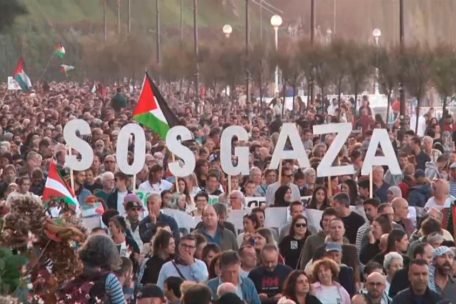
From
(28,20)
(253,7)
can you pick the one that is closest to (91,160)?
(28,20)

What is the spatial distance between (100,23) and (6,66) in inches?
1968

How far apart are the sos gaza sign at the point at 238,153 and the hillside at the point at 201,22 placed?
39.2m

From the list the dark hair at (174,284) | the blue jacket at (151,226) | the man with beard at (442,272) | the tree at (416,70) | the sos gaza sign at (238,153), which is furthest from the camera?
the tree at (416,70)

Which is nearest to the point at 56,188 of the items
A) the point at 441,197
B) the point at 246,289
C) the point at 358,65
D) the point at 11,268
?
the point at 441,197

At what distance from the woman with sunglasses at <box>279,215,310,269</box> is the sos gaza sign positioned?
4264mm

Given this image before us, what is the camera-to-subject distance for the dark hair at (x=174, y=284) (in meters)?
14.3

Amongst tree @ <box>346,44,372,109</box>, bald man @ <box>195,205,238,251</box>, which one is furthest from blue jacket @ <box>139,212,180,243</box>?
tree @ <box>346,44,372,109</box>

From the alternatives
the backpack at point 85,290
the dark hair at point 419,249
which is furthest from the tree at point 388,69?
the backpack at point 85,290

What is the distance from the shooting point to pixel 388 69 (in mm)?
45625

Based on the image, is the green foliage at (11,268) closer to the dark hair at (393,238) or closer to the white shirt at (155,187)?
the dark hair at (393,238)

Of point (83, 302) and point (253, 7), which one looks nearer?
point (83, 302)

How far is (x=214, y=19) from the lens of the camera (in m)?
159

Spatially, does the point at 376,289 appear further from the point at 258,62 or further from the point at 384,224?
the point at 258,62

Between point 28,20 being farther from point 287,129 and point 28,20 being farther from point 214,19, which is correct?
point 287,129
